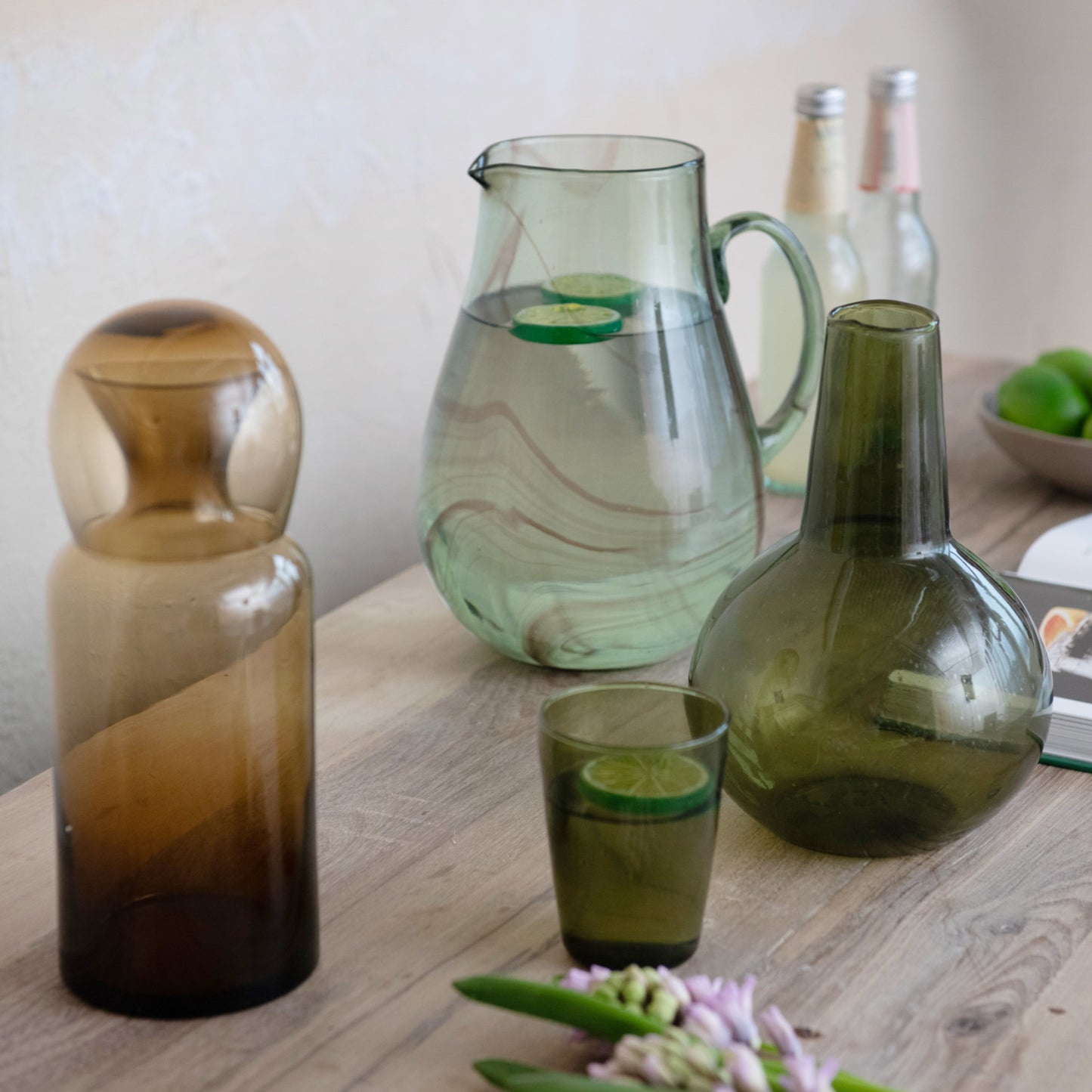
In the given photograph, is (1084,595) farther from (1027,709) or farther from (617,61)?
(617,61)

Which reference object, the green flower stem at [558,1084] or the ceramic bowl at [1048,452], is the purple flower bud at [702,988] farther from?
the ceramic bowl at [1048,452]

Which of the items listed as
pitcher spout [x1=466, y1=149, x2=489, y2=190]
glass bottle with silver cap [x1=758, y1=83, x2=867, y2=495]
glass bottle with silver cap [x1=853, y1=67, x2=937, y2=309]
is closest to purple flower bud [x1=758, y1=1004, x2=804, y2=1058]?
pitcher spout [x1=466, y1=149, x2=489, y2=190]

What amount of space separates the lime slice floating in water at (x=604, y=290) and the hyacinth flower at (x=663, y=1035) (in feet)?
1.11

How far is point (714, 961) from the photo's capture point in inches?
21.1

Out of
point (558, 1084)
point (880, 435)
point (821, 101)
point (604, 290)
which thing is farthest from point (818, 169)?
point (558, 1084)

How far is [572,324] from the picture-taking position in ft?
2.27

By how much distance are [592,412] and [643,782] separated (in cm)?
25

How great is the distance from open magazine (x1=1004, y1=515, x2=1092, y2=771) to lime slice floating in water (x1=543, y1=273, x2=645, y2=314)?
10.6 inches

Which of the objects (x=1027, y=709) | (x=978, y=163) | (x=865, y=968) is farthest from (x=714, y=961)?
(x=978, y=163)

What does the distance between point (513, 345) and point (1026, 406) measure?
1.73ft

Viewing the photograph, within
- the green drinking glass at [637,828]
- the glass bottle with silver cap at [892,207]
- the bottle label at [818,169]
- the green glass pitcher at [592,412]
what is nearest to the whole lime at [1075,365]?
the glass bottle with silver cap at [892,207]

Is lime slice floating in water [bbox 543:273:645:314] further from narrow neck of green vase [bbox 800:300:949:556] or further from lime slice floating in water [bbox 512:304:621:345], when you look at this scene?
narrow neck of green vase [bbox 800:300:949:556]

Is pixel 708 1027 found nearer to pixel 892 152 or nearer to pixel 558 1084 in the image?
pixel 558 1084

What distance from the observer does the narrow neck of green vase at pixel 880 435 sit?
56 centimetres
